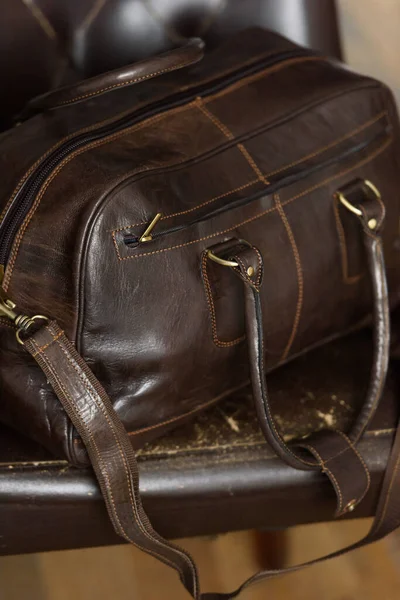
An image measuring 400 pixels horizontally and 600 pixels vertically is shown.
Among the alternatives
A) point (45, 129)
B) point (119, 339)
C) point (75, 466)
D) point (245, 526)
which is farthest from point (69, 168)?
point (245, 526)

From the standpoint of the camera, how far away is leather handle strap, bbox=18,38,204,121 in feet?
2.71

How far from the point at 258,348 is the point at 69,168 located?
270 millimetres

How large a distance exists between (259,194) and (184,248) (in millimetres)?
116

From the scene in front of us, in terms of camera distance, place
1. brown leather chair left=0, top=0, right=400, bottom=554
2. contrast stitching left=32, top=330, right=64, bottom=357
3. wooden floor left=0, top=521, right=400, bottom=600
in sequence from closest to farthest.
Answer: contrast stitching left=32, top=330, right=64, bottom=357
brown leather chair left=0, top=0, right=400, bottom=554
wooden floor left=0, top=521, right=400, bottom=600

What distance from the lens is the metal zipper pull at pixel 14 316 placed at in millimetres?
747

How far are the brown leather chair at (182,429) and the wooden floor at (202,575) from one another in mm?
116

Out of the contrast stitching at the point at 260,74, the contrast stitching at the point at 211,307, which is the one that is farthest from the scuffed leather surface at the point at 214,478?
the contrast stitching at the point at 260,74

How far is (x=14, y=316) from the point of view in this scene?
75cm

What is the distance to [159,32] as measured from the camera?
103 centimetres

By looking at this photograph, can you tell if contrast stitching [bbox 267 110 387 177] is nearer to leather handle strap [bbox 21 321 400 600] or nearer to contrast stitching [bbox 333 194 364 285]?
→ contrast stitching [bbox 333 194 364 285]

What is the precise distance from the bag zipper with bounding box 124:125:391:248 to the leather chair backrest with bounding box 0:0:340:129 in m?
0.23

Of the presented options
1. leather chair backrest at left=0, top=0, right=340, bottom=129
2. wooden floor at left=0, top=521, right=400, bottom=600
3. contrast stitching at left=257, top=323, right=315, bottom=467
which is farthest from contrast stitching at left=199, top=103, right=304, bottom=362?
wooden floor at left=0, top=521, right=400, bottom=600

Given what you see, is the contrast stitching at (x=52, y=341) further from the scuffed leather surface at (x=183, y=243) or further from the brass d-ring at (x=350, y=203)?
the brass d-ring at (x=350, y=203)

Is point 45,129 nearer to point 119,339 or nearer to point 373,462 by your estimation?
point 119,339
